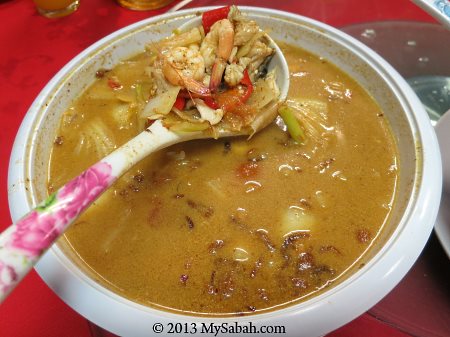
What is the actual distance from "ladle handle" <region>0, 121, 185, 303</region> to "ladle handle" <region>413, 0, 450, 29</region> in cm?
105

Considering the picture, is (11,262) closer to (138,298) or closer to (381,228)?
(138,298)

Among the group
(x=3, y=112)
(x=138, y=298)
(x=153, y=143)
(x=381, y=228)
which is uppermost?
(x=153, y=143)

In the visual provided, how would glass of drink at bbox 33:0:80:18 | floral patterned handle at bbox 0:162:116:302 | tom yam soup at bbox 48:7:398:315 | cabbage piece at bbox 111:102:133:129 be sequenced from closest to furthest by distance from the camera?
floral patterned handle at bbox 0:162:116:302 → tom yam soup at bbox 48:7:398:315 → cabbage piece at bbox 111:102:133:129 → glass of drink at bbox 33:0:80:18

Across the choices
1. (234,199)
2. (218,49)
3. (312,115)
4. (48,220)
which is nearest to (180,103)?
(218,49)

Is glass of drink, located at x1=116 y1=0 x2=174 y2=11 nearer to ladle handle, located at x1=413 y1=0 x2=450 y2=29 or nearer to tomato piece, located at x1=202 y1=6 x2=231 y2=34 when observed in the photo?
tomato piece, located at x1=202 y1=6 x2=231 y2=34

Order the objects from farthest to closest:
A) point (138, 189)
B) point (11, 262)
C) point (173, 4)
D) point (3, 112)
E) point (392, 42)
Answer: point (173, 4) → point (392, 42) → point (3, 112) → point (138, 189) → point (11, 262)

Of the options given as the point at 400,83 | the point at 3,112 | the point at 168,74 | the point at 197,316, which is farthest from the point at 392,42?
the point at 3,112

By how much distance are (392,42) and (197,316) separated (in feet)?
5.38

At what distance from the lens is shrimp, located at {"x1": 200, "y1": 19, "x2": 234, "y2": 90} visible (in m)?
1.21

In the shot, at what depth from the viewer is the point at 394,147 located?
128 centimetres

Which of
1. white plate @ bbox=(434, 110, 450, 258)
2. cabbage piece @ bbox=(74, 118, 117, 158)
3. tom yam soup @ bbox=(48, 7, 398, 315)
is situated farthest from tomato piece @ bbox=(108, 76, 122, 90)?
white plate @ bbox=(434, 110, 450, 258)

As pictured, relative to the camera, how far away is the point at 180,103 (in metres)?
1.19

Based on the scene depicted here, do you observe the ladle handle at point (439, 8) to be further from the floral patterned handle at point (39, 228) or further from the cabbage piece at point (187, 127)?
the floral patterned handle at point (39, 228)

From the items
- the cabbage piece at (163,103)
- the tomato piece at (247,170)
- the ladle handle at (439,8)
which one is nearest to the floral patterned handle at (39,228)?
the cabbage piece at (163,103)
